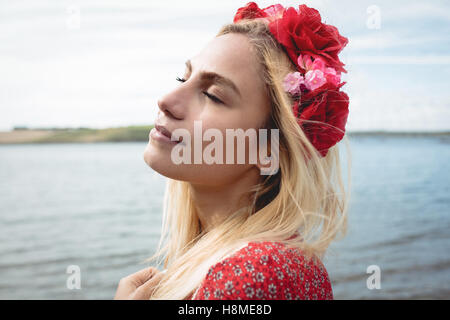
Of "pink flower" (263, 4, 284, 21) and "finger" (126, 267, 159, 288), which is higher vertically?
"pink flower" (263, 4, 284, 21)

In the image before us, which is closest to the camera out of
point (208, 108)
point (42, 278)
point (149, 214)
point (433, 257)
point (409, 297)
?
point (208, 108)

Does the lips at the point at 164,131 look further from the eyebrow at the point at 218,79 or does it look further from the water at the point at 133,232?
the water at the point at 133,232

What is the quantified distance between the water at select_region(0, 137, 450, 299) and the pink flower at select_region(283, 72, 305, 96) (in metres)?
1.17

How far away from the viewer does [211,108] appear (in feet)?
6.27

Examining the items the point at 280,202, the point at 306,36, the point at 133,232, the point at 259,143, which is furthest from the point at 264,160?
the point at 133,232

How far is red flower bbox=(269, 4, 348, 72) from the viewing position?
2059mm

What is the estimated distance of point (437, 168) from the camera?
18.0m

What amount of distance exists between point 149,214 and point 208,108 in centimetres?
977

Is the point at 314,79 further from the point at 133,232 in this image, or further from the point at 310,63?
the point at 133,232

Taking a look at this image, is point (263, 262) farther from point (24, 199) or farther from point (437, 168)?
point (437, 168)

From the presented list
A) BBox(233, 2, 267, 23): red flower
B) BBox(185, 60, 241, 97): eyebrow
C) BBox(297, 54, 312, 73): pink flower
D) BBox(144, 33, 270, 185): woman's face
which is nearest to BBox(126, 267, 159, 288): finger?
BBox(144, 33, 270, 185): woman's face

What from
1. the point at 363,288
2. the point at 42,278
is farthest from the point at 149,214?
the point at 363,288

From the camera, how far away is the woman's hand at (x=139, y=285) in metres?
1.91

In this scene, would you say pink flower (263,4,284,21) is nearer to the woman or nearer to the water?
the woman
